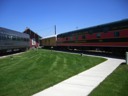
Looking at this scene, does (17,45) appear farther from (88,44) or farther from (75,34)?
(88,44)

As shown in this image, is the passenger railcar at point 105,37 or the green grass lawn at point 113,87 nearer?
the green grass lawn at point 113,87

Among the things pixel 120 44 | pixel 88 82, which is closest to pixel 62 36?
pixel 120 44

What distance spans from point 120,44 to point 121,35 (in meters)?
0.99

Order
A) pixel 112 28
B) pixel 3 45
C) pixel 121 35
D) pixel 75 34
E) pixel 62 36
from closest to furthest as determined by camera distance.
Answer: pixel 121 35 → pixel 112 28 → pixel 3 45 → pixel 75 34 → pixel 62 36

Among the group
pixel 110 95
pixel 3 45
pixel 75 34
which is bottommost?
pixel 110 95

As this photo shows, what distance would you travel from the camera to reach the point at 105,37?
19.1 metres

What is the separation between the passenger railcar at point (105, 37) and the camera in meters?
16.5

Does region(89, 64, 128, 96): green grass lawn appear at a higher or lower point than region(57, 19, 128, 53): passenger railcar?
lower

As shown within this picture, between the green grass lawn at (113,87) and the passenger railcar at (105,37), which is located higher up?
the passenger railcar at (105,37)

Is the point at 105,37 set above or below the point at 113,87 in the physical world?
above

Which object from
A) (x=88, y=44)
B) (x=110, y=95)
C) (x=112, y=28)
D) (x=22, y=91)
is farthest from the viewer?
(x=88, y=44)

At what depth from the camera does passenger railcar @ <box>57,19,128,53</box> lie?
54.2ft

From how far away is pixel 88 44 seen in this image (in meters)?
23.0

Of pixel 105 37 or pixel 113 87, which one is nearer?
pixel 113 87
